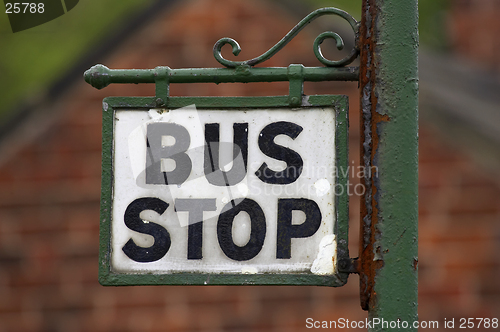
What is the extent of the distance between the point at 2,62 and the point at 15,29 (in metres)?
0.25

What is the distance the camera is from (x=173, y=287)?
2.01 meters

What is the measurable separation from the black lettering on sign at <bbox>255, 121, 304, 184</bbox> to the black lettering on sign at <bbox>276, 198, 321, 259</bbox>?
5 cm

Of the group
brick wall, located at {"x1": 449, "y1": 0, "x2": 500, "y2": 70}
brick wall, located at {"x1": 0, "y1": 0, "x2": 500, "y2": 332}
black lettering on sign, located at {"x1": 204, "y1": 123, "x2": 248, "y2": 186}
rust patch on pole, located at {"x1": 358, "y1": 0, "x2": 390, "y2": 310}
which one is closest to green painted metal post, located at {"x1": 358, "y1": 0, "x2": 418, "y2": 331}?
rust patch on pole, located at {"x1": 358, "y1": 0, "x2": 390, "y2": 310}

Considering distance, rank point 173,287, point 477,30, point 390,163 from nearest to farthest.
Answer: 1. point 390,163
2. point 173,287
3. point 477,30

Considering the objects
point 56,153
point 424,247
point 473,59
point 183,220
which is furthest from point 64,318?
point 473,59

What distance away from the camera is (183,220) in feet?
3.25

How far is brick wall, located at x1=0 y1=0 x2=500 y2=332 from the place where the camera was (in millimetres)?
1963

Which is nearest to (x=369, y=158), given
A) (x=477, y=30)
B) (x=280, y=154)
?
(x=280, y=154)

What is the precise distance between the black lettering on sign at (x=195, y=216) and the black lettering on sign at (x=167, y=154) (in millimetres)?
46

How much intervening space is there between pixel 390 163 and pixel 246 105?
11.9 inches

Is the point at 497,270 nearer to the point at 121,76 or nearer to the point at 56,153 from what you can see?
the point at 121,76

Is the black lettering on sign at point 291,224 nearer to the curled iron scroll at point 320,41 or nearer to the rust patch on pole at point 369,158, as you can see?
the rust patch on pole at point 369,158

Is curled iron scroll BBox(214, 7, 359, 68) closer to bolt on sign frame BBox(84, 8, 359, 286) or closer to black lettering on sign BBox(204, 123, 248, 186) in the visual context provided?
bolt on sign frame BBox(84, 8, 359, 286)

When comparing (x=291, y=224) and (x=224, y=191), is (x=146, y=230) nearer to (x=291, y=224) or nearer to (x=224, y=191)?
(x=224, y=191)
